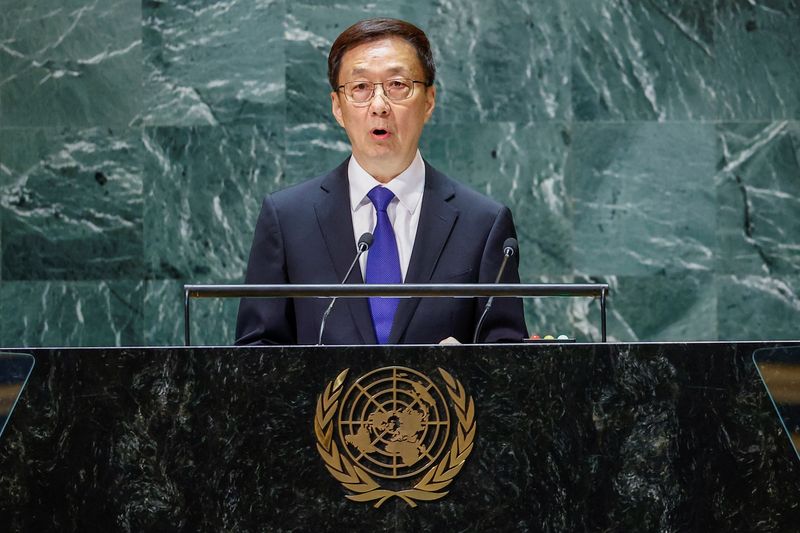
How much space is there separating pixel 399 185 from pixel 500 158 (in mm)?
2213

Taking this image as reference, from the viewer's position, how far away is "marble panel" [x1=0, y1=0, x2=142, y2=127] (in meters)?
5.98

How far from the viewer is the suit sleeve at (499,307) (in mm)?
3557

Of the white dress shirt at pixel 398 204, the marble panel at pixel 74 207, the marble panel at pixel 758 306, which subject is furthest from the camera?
the marble panel at pixel 74 207

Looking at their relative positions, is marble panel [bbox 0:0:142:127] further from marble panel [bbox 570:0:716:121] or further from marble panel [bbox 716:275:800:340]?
marble panel [bbox 716:275:800:340]

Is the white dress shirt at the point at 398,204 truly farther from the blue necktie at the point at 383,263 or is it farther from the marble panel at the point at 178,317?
the marble panel at the point at 178,317

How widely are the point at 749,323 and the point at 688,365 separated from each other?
3.39 metres

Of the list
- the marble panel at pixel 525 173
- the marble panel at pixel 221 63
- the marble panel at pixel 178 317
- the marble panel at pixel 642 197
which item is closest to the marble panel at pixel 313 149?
the marble panel at pixel 221 63

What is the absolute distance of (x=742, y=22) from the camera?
19.6 ft

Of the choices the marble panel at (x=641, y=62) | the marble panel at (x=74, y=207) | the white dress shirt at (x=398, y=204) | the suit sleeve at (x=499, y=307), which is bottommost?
the suit sleeve at (x=499, y=307)

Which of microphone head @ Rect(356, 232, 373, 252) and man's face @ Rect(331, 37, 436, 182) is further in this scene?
man's face @ Rect(331, 37, 436, 182)

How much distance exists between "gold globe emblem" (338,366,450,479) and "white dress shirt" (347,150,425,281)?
1.06 metres

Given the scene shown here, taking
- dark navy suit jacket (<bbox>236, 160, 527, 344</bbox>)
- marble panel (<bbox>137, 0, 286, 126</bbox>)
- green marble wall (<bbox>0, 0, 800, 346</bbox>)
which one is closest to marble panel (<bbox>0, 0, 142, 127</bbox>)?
green marble wall (<bbox>0, 0, 800, 346</bbox>)

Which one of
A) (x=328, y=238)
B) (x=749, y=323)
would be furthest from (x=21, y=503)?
(x=749, y=323)

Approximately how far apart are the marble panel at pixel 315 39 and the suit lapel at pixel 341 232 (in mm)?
2102
